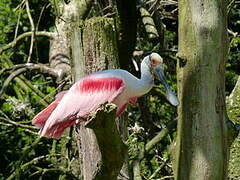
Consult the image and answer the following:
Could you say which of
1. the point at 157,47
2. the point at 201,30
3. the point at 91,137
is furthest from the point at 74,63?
the point at 157,47

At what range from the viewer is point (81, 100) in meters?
4.04

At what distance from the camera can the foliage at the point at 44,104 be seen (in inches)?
235

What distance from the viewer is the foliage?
19.6 feet

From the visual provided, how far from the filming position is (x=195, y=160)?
3.46m

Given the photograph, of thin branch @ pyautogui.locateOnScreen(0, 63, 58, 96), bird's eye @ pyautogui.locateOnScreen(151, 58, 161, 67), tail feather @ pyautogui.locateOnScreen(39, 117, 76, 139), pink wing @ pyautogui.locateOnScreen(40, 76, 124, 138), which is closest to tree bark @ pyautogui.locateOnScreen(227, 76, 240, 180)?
bird's eye @ pyautogui.locateOnScreen(151, 58, 161, 67)

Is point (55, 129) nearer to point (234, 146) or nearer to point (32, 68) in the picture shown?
point (234, 146)

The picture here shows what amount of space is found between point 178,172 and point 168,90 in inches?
28.8

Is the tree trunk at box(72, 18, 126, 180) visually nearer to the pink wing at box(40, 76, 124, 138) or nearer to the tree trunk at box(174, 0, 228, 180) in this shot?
the pink wing at box(40, 76, 124, 138)

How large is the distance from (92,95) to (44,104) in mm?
2431

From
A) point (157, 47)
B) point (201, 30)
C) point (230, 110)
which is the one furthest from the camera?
point (157, 47)

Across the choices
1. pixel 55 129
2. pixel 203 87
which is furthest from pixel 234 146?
pixel 203 87

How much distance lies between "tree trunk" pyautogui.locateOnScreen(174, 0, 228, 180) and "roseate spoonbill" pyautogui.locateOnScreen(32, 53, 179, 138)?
0.40m

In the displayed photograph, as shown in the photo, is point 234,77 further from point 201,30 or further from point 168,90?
point 201,30

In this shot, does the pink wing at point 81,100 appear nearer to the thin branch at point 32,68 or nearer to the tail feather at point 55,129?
the tail feather at point 55,129
